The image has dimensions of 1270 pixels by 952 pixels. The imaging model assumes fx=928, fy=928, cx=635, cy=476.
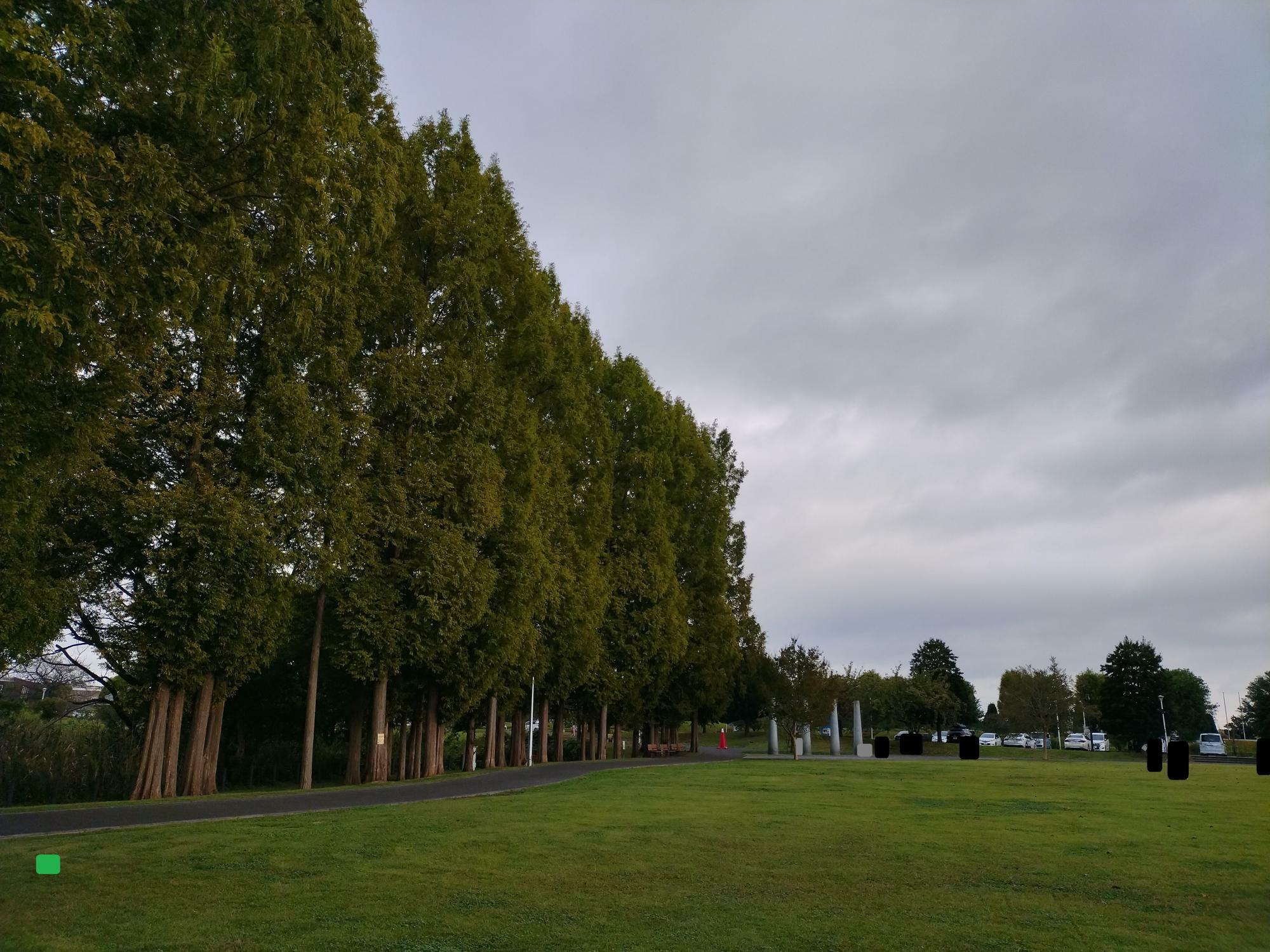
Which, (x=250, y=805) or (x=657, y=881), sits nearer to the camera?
(x=657, y=881)

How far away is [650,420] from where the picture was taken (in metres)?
51.8

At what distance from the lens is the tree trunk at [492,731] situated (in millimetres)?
38594

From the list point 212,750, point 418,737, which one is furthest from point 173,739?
point 418,737

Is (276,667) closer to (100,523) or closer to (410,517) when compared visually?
(410,517)

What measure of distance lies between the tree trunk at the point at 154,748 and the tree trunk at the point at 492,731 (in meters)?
15.3

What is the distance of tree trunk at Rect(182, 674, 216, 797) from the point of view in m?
24.9

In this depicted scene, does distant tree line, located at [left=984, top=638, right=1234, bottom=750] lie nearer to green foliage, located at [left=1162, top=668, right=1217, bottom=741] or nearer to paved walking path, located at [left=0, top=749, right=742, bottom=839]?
green foliage, located at [left=1162, top=668, right=1217, bottom=741]

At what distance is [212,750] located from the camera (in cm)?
2800

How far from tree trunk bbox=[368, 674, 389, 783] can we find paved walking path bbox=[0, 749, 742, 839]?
4.86 ft

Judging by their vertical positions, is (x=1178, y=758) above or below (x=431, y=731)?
above

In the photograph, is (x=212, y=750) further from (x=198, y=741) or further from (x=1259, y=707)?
(x=1259, y=707)

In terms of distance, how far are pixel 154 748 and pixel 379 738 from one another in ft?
24.0

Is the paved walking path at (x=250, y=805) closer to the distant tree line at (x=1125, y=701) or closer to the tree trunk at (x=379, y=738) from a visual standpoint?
the tree trunk at (x=379, y=738)

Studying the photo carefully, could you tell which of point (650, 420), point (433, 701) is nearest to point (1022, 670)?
point (650, 420)
